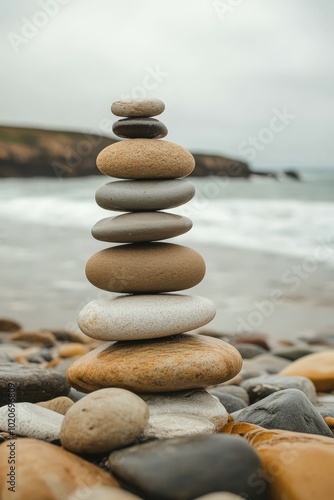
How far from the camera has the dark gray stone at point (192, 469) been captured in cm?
349

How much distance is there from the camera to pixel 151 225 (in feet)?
16.0

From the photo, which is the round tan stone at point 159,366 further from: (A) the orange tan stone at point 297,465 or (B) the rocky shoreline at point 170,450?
(A) the orange tan stone at point 297,465

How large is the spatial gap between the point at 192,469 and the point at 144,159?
87.5 inches

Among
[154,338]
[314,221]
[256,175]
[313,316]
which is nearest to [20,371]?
[154,338]

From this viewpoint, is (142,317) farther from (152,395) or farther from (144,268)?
(152,395)

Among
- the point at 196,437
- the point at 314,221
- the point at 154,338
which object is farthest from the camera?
the point at 314,221

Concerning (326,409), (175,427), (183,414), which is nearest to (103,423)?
(175,427)

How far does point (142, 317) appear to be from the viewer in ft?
15.6

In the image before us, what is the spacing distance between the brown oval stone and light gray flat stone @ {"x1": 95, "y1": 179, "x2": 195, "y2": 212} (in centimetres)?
31

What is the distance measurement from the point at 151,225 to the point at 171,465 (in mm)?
1829

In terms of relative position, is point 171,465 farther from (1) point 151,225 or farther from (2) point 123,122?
(2) point 123,122

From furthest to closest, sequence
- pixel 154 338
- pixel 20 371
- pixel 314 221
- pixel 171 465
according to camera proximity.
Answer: pixel 314 221 < pixel 20 371 < pixel 154 338 < pixel 171 465

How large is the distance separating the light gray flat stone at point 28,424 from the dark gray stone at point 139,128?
204 centimetres

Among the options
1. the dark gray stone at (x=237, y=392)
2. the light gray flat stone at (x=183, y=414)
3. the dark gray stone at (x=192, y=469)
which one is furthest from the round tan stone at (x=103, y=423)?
the dark gray stone at (x=237, y=392)
